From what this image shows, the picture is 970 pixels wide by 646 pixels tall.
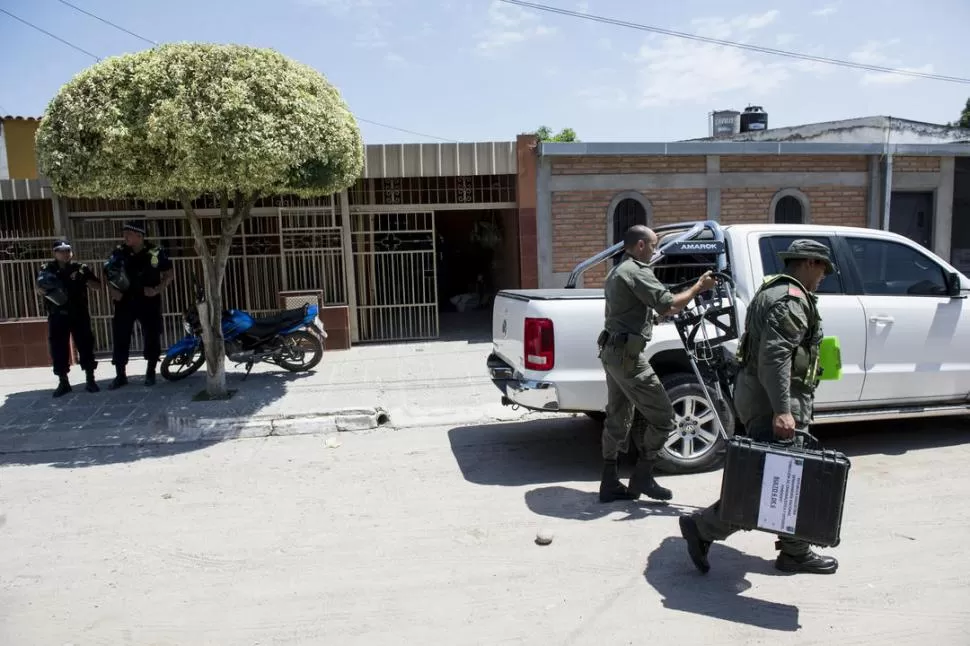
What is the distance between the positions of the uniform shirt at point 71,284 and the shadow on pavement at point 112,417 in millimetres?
1047

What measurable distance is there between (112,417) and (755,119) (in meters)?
21.3

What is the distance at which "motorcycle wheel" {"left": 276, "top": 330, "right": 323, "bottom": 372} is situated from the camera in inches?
370

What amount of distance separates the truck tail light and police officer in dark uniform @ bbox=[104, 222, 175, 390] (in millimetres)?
5645

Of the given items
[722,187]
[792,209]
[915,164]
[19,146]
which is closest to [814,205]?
[792,209]

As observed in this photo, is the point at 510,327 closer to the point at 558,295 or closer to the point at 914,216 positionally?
the point at 558,295

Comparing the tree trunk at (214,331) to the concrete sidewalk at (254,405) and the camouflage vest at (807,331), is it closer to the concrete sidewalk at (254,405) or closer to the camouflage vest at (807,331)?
the concrete sidewalk at (254,405)

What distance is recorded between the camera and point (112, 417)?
7.64 metres

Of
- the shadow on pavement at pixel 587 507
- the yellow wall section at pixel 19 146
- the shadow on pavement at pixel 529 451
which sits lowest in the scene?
the shadow on pavement at pixel 529 451

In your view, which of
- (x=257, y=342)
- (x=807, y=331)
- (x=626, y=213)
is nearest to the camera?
(x=807, y=331)

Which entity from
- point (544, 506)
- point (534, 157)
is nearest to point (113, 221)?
point (534, 157)

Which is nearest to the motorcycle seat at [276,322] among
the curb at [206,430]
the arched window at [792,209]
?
the curb at [206,430]

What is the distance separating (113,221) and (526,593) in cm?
991

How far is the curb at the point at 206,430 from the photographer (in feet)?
22.9

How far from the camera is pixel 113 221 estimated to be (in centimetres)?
1109
